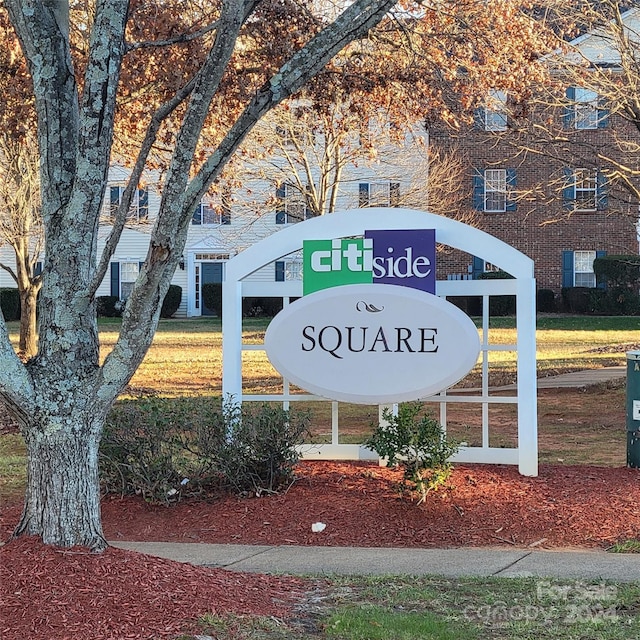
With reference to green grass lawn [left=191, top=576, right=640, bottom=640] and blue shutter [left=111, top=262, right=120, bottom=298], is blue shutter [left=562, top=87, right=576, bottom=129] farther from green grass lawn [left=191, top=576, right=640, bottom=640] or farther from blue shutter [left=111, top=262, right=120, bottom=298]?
blue shutter [left=111, top=262, right=120, bottom=298]

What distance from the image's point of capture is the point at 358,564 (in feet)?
18.7

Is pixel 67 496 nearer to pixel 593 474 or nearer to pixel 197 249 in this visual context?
pixel 593 474

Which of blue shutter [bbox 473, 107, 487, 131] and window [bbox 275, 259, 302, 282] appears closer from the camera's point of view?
blue shutter [bbox 473, 107, 487, 131]

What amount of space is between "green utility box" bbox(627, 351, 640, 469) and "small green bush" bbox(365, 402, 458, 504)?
2070 millimetres

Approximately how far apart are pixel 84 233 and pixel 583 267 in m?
30.8

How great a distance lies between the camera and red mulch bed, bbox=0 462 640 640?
4.15 m

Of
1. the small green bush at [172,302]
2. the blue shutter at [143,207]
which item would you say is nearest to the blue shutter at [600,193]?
the blue shutter at [143,207]

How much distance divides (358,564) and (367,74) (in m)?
6.39

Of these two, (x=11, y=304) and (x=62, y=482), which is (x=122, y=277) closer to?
(x=11, y=304)

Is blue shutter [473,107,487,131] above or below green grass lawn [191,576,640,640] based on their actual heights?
above

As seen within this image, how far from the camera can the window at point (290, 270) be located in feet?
91.1

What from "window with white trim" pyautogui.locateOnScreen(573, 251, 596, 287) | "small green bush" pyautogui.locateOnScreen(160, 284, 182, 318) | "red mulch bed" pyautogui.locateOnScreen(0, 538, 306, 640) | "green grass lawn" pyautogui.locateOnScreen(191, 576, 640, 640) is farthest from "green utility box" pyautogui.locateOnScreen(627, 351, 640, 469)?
"small green bush" pyautogui.locateOnScreen(160, 284, 182, 318)

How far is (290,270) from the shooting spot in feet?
98.9

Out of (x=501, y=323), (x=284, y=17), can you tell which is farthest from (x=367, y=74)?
(x=501, y=323)
